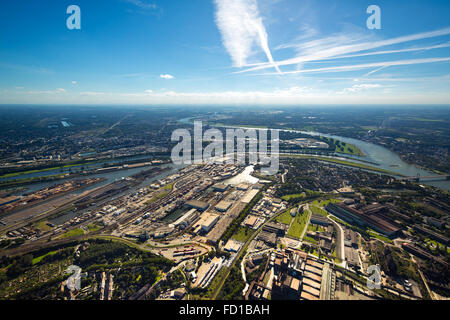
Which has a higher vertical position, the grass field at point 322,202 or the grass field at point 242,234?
the grass field at point 322,202

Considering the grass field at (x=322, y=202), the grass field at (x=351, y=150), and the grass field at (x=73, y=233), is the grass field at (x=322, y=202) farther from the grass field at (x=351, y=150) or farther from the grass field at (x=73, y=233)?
the grass field at (x=351, y=150)


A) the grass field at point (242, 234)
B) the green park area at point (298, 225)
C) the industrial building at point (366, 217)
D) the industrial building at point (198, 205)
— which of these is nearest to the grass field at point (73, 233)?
the industrial building at point (198, 205)

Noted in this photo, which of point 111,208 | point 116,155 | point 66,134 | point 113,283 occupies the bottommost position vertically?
point 113,283

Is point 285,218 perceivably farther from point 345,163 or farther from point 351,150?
point 351,150

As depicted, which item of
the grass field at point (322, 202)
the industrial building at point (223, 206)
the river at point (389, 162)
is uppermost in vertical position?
the river at point (389, 162)

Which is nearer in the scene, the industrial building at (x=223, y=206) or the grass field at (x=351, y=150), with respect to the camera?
the industrial building at (x=223, y=206)

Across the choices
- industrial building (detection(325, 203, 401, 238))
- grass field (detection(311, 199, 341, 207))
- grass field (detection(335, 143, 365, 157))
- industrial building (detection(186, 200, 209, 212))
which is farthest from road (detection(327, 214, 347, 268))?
grass field (detection(335, 143, 365, 157))

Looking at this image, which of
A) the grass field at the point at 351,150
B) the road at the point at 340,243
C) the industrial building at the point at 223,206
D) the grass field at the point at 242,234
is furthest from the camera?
the grass field at the point at 351,150

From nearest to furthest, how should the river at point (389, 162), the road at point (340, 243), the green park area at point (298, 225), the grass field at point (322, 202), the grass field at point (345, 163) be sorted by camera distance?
the road at point (340, 243) → the green park area at point (298, 225) → the grass field at point (322, 202) → the river at point (389, 162) → the grass field at point (345, 163)

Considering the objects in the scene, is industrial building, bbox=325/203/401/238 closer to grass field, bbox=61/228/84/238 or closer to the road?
the road
